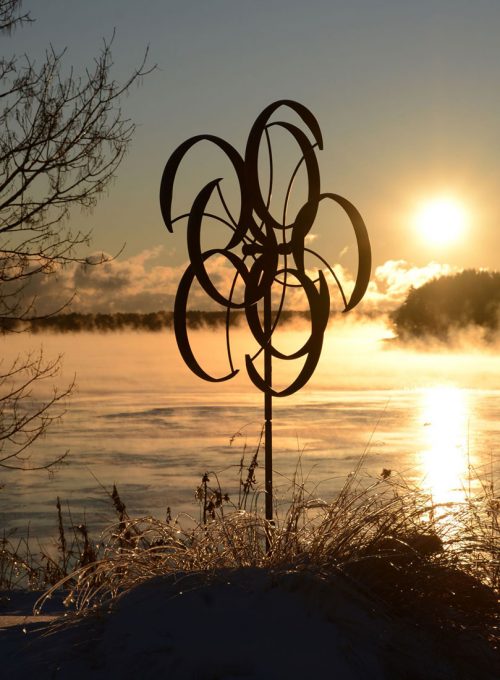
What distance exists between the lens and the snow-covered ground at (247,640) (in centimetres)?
346

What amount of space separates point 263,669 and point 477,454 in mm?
3459

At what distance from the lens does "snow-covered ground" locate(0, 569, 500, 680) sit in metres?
3.46

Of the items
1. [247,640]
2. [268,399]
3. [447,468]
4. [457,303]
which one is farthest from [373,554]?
[457,303]

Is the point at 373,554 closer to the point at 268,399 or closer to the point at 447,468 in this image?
the point at 268,399

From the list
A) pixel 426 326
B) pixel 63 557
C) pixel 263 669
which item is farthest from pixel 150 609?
pixel 426 326

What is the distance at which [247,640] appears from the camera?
3.54m

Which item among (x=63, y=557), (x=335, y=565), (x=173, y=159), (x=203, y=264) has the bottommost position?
(x=63, y=557)

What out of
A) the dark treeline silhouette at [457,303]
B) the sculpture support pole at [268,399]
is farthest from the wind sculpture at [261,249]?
the dark treeline silhouette at [457,303]

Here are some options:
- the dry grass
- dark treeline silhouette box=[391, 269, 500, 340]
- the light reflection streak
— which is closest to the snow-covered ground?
the dry grass

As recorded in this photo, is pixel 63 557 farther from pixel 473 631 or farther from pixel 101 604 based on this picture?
pixel 473 631

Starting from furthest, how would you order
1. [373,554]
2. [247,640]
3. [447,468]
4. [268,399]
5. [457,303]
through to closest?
[457,303] < [447,468] < [268,399] < [373,554] < [247,640]

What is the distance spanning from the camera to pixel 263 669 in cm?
342

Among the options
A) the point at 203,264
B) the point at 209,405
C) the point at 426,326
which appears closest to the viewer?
the point at 203,264

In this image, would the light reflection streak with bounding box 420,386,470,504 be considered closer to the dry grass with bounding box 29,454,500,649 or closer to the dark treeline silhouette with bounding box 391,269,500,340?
the dry grass with bounding box 29,454,500,649
